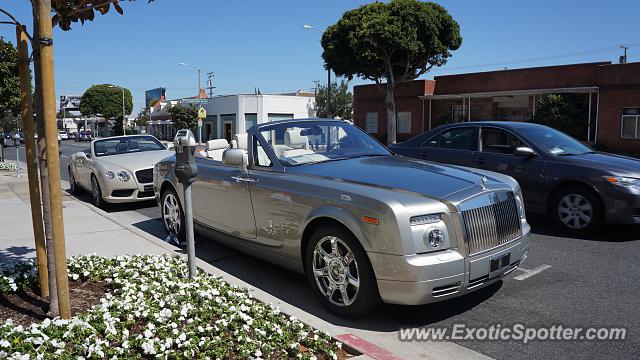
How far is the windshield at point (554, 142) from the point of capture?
7.56 metres

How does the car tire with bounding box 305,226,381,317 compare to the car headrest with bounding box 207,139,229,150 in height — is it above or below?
below

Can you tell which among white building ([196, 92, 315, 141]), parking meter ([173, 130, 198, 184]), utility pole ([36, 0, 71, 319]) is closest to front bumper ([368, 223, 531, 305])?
parking meter ([173, 130, 198, 184])

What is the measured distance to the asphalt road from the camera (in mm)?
3830

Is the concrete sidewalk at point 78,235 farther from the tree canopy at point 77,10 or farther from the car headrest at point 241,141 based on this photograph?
the tree canopy at point 77,10

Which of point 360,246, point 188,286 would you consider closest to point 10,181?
point 188,286

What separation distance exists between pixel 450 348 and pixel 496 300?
108cm

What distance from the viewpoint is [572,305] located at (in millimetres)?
4559

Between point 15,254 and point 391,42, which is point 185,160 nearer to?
point 15,254

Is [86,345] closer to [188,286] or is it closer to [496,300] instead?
[188,286]

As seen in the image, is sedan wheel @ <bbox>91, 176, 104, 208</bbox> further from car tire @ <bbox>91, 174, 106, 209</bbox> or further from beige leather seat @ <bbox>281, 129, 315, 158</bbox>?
beige leather seat @ <bbox>281, 129, 315, 158</bbox>

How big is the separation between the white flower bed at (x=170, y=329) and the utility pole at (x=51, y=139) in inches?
10.8

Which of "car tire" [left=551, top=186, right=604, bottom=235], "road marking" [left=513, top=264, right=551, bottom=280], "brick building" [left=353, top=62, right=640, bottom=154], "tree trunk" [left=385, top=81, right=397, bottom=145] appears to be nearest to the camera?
"road marking" [left=513, top=264, right=551, bottom=280]

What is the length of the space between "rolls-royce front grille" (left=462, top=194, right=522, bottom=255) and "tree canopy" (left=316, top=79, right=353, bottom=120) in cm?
4909

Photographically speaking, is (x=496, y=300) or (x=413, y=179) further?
(x=496, y=300)
